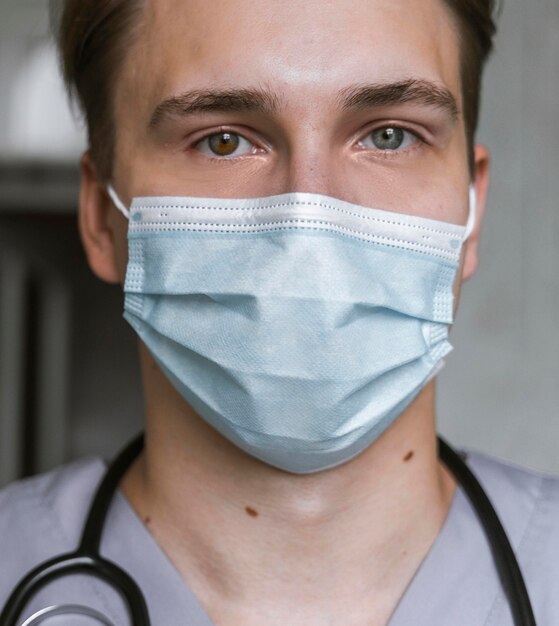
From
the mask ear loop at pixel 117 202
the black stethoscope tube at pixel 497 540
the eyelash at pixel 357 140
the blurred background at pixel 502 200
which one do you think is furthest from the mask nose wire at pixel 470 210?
the blurred background at pixel 502 200

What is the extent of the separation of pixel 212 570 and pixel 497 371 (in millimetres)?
1317

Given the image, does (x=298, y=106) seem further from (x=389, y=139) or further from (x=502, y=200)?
(x=502, y=200)

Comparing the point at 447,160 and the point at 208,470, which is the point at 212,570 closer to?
the point at 208,470

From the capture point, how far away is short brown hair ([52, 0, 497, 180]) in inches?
46.5

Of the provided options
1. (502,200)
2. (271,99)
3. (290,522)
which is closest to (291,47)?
(271,99)

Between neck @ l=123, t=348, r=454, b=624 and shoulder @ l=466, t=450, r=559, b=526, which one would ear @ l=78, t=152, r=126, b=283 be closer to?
neck @ l=123, t=348, r=454, b=624

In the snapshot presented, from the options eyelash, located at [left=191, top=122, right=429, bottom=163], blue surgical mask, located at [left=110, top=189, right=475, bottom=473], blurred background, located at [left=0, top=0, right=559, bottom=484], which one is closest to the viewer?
blue surgical mask, located at [left=110, top=189, right=475, bottom=473]

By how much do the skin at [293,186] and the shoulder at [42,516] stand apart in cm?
11

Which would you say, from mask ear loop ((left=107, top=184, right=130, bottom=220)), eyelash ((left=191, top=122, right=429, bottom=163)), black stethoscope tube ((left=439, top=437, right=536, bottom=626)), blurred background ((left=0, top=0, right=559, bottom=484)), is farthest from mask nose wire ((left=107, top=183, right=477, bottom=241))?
blurred background ((left=0, top=0, right=559, bottom=484))

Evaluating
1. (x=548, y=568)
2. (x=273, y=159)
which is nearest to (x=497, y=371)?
(x=548, y=568)

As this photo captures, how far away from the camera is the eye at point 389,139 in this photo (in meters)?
1.09

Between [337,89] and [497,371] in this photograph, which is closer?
[337,89]

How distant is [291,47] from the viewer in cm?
104

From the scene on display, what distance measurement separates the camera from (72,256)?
3184 mm
